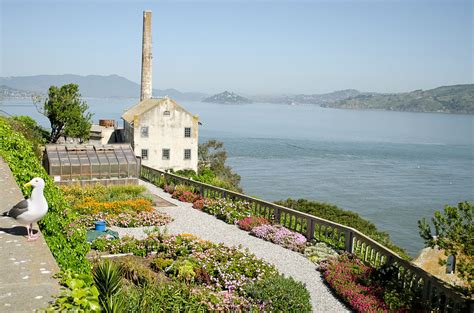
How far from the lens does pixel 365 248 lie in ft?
52.6

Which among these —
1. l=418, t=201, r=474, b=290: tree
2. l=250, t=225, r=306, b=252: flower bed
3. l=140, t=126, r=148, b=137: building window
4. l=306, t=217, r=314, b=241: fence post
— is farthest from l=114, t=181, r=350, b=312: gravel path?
l=140, t=126, r=148, b=137: building window

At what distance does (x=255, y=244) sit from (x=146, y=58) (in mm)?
55729

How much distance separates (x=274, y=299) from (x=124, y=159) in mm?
19406

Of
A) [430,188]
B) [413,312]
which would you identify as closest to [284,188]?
[430,188]

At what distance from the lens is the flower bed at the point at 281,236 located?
17.4m

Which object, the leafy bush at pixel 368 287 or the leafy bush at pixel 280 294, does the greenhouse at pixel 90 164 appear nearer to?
the leafy bush at pixel 368 287

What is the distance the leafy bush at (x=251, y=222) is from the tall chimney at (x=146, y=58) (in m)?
52.0

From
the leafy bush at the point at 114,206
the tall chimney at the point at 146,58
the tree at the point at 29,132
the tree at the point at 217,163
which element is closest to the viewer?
the leafy bush at the point at 114,206

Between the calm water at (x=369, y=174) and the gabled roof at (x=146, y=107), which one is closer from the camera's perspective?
the gabled roof at (x=146, y=107)

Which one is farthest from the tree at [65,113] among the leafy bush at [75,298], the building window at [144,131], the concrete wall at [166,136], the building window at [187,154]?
the leafy bush at [75,298]

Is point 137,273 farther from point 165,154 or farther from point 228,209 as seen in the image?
point 165,154

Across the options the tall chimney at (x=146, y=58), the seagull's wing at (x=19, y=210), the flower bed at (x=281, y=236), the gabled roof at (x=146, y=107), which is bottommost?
the flower bed at (x=281, y=236)

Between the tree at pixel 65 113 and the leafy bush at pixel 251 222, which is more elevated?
the tree at pixel 65 113

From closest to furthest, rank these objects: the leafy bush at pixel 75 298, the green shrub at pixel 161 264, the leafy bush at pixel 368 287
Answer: the leafy bush at pixel 75 298
the leafy bush at pixel 368 287
the green shrub at pixel 161 264
